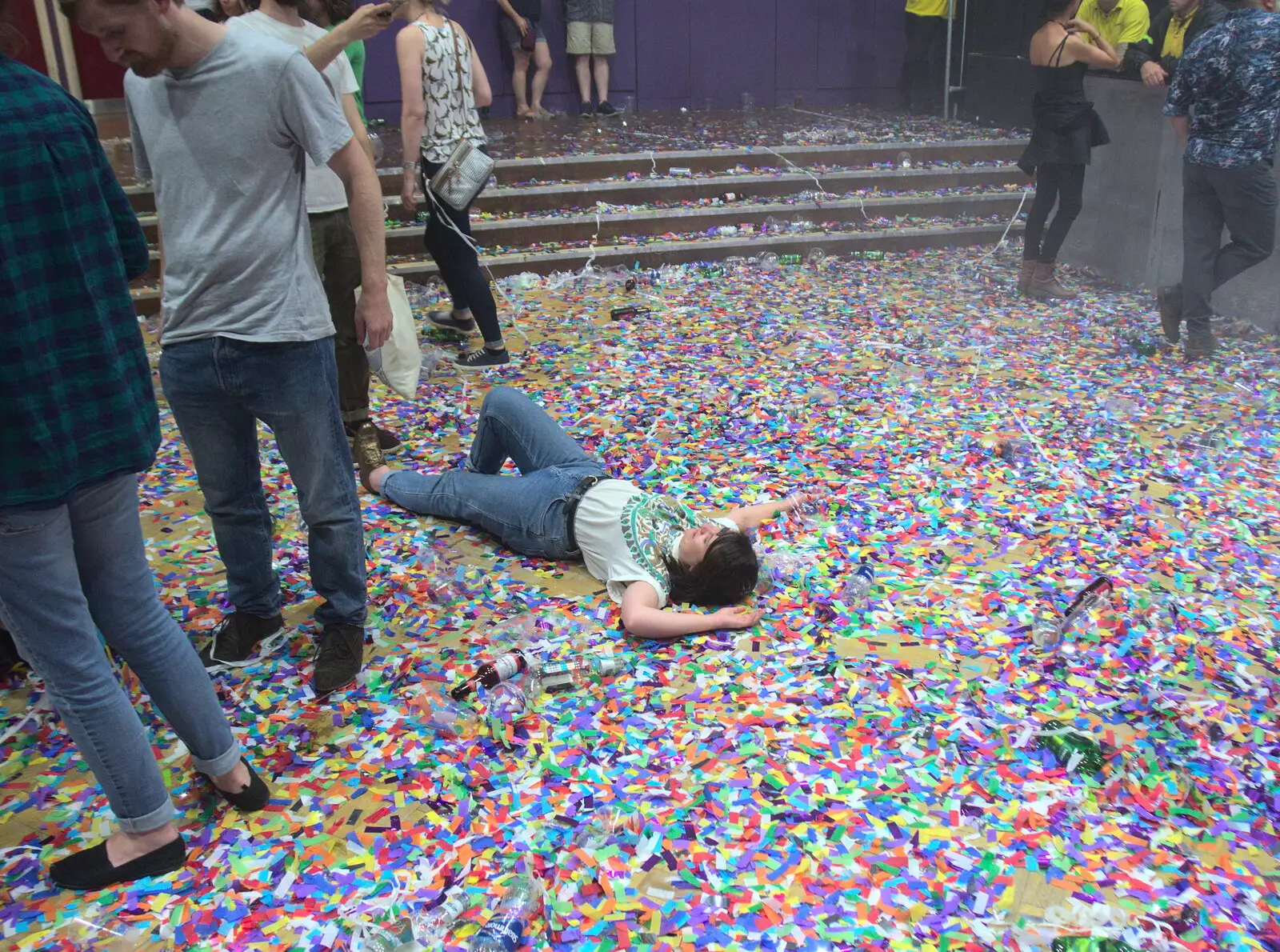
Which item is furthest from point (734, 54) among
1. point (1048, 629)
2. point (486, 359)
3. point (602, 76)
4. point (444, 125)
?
point (1048, 629)

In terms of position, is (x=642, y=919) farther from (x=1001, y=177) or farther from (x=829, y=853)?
(x=1001, y=177)

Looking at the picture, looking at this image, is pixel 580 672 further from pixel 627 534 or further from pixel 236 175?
pixel 236 175

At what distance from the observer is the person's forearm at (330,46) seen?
3287 millimetres

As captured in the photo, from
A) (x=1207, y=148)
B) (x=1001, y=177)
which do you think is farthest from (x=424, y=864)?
(x=1001, y=177)

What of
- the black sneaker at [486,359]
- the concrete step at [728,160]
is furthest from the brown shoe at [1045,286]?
the black sneaker at [486,359]

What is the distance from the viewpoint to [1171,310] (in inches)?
232

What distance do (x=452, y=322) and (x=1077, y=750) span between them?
4.49m

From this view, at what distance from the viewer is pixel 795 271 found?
305 inches

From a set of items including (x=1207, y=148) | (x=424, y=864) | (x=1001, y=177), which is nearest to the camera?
(x=424, y=864)

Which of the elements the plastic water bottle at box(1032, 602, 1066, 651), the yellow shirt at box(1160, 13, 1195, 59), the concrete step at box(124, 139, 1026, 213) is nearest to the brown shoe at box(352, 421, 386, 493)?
the plastic water bottle at box(1032, 602, 1066, 651)

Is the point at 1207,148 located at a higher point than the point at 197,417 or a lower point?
higher

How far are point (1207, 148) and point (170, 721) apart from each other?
583 cm

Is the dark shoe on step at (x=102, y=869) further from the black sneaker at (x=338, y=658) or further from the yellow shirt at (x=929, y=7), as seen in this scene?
the yellow shirt at (x=929, y=7)

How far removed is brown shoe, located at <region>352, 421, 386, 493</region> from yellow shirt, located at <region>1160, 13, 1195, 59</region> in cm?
608
